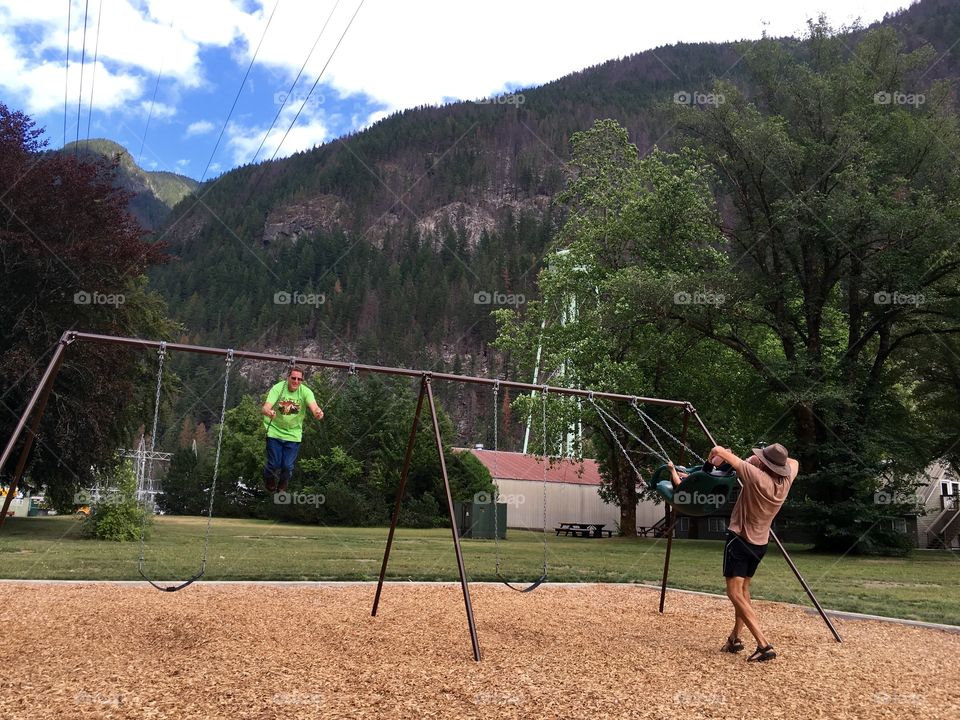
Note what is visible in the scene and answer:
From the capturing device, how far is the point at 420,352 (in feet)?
445

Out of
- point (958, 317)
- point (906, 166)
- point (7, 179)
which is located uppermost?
point (906, 166)

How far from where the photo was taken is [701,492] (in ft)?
27.2

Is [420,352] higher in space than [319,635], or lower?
higher

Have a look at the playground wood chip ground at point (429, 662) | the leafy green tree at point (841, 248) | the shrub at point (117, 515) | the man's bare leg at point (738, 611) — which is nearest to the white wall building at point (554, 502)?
the leafy green tree at point (841, 248)

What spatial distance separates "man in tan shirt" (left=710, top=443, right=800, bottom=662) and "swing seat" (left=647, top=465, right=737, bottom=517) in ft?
0.72

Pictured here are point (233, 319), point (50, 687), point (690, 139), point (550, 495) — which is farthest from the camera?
point (233, 319)

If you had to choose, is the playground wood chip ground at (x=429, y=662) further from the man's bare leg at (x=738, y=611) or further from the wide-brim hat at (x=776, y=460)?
the wide-brim hat at (x=776, y=460)

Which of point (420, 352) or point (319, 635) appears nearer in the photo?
point (319, 635)

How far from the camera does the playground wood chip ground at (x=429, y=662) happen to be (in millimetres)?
5773

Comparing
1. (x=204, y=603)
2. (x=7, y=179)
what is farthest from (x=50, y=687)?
(x=7, y=179)

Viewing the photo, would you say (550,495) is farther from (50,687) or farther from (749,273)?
(50,687)

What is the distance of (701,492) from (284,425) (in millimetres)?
5150

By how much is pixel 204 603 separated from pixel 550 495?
43.7 meters

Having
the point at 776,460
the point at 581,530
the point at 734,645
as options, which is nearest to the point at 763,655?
the point at 734,645
